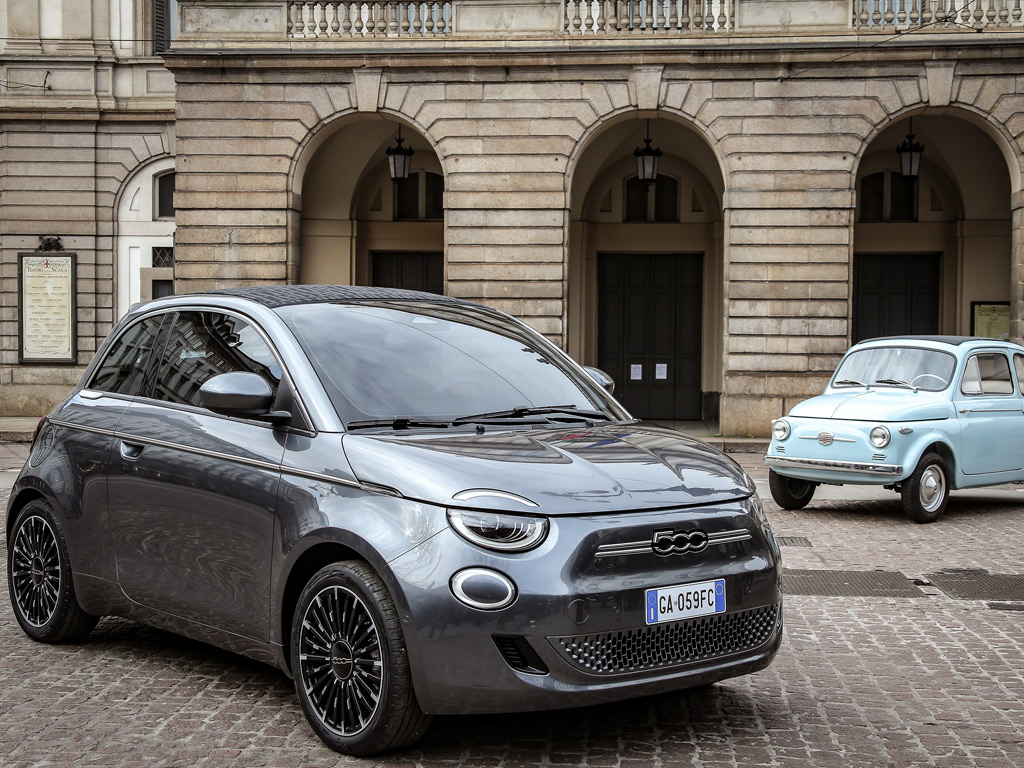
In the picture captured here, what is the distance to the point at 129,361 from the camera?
5.87 metres

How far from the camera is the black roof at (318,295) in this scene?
5277 mm

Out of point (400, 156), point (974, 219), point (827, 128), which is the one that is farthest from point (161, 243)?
point (974, 219)

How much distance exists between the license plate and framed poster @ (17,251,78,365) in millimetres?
24702

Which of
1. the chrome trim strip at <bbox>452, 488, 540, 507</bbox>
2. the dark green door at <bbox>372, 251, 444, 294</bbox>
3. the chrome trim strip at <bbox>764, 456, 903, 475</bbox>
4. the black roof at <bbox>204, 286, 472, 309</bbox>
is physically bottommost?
the chrome trim strip at <bbox>764, 456, 903, 475</bbox>

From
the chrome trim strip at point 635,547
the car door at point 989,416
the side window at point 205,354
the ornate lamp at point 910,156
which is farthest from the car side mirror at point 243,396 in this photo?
the ornate lamp at point 910,156

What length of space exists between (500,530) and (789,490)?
853 cm

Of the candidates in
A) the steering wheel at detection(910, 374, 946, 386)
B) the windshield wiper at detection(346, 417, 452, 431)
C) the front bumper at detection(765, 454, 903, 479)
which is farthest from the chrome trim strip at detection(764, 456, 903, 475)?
the windshield wiper at detection(346, 417, 452, 431)

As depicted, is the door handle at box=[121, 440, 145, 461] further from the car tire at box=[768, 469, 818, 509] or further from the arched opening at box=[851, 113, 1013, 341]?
the arched opening at box=[851, 113, 1013, 341]

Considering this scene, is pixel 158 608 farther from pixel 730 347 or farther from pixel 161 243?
pixel 161 243

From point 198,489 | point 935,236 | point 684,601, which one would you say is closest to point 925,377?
point 684,601

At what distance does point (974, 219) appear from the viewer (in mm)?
23906

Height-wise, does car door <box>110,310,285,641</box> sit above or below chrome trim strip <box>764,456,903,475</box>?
above

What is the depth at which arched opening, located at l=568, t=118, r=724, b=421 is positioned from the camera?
25109mm

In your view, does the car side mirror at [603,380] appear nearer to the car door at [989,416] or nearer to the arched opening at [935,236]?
the car door at [989,416]
